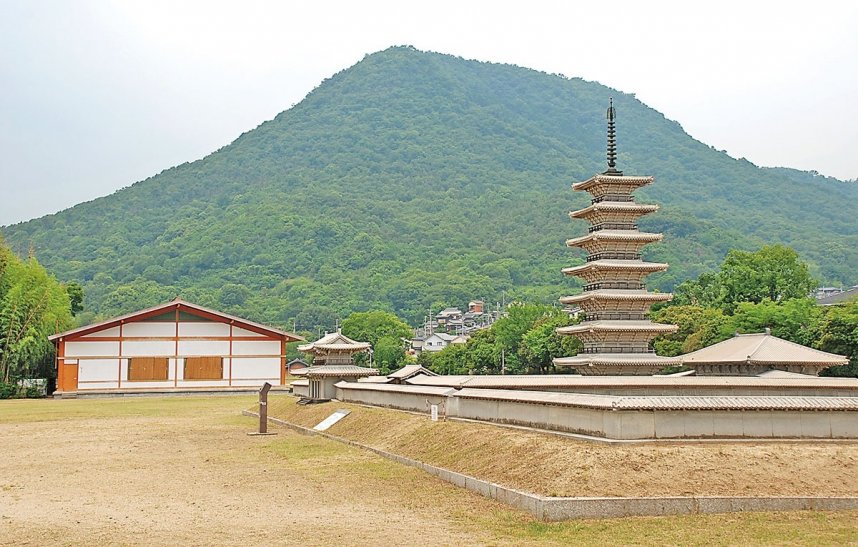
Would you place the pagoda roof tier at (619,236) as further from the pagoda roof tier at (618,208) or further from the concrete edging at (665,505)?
the concrete edging at (665,505)

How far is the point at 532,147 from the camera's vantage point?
17925 cm

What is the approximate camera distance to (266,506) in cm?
1393

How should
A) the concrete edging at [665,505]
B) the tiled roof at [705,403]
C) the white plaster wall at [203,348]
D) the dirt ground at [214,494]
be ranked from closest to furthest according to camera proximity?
Result: 1. the dirt ground at [214,494]
2. the concrete edging at [665,505]
3. the tiled roof at [705,403]
4. the white plaster wall at [203,348]

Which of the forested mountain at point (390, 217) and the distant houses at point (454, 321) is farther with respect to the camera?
the forested mountain at point (390, 217)

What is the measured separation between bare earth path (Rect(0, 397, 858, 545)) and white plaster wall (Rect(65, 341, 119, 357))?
1026 inches

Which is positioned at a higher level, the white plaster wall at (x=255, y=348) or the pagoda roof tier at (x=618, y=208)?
the pagoda roof tier at (x=618, y=208)

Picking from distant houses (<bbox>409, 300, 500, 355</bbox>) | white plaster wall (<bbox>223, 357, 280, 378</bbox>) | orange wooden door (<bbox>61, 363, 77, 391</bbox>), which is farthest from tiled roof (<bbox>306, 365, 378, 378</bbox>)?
distant houses (<bbox>409, 300, 500, 355</bbox>)

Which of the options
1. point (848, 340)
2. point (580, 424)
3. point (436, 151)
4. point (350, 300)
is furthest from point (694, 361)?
point (436, 151)

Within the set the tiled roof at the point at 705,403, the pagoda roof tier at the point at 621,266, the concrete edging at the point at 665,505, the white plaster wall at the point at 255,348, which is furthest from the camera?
the white plaster wall at the point at 255,348

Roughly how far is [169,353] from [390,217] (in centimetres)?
9601

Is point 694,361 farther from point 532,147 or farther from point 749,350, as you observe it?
point 532,147

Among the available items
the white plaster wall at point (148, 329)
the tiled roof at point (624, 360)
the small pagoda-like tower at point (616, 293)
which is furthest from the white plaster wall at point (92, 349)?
the tiled roof at point (624, 360)

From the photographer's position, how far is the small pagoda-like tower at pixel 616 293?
3238 centimetres

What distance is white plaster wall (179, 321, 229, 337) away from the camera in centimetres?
5100
